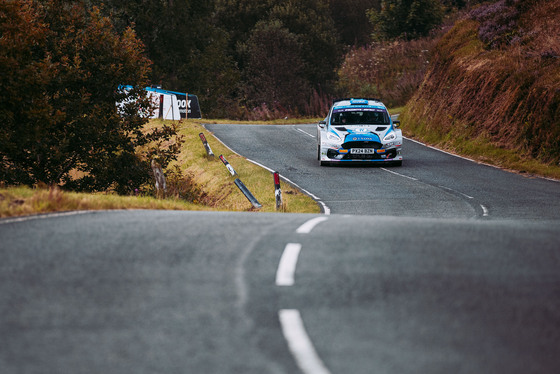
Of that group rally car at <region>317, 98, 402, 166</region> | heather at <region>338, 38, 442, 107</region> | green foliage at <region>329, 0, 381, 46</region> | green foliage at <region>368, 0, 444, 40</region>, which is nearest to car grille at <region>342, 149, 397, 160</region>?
rally car at <region>317, 98, 402, 166</region>

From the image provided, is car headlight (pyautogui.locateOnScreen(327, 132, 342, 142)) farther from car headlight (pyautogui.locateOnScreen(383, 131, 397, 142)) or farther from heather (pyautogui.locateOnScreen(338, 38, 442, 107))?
heather (pyautogui.locateOnScreen(338, 38, 442, 107))

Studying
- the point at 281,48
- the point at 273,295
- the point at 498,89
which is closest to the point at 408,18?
the point at 281,48

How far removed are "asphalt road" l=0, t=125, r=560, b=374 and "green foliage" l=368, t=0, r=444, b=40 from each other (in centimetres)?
5141

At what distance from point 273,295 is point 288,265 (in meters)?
0.97

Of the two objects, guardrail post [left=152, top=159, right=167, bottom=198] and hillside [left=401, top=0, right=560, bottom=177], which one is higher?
hillside [left=401, top=0, right=560, bottom=177]

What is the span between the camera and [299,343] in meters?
4.78

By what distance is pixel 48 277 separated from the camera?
6246 mm

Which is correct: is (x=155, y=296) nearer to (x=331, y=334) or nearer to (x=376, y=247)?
(x=331, y=334)

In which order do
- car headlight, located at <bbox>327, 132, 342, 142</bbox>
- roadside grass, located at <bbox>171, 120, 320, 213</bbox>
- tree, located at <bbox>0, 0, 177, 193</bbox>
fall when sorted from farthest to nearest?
1. car headlight, located at <bbox>327, 132, 342, 142</bbox>
2. roadside grass, located at <bbox>171, 120, 320, 213</bbox>
3. tree, located at <bbox>0, 0, 177, 193</bbox>

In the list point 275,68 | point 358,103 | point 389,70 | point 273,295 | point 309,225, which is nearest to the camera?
point 273,295

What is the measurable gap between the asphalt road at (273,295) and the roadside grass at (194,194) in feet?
3.59

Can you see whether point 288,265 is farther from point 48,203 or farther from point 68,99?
point 68,99

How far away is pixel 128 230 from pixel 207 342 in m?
3.73

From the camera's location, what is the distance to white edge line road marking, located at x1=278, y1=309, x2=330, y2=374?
4.35 metres
